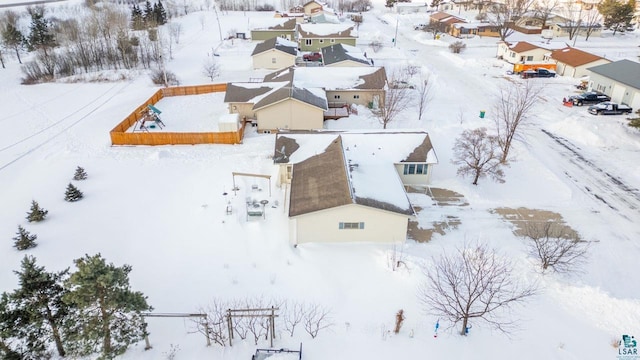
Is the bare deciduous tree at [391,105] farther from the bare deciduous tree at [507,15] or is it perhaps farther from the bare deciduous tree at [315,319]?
the bare deciduous tree at [507,15]

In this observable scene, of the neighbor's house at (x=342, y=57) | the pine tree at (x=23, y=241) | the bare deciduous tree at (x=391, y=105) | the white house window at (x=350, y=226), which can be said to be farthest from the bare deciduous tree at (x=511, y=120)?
the pine tree at (x=23, y=241)

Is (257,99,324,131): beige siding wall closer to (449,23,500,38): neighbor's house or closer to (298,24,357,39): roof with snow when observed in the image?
(298,24,357,39): roof with snow

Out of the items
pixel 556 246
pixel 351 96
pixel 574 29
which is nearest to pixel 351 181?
pixel 556 246

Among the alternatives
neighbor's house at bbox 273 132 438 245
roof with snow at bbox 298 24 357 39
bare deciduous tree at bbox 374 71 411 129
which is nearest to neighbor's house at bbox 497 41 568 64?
bare deciduous tree at bbox 374 71 411 129

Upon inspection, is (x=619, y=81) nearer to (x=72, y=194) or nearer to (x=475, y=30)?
(x=475, y=30)

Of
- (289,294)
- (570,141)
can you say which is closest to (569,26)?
(570,141)

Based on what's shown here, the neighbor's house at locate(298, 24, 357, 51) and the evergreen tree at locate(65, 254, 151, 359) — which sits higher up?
the neighbor's house at locate(298, 24, 357, 51)

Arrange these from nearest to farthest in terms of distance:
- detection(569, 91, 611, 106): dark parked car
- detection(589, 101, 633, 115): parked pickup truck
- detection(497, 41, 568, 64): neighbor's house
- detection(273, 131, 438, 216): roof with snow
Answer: detection(273, 131, 438, 216): roof with snow, detection(589, 101, 633, 115): parked pickup truck, detection(569, 91, 611, 106): dark parked car, detection(497, 41, 568, 64): neighbor's house
